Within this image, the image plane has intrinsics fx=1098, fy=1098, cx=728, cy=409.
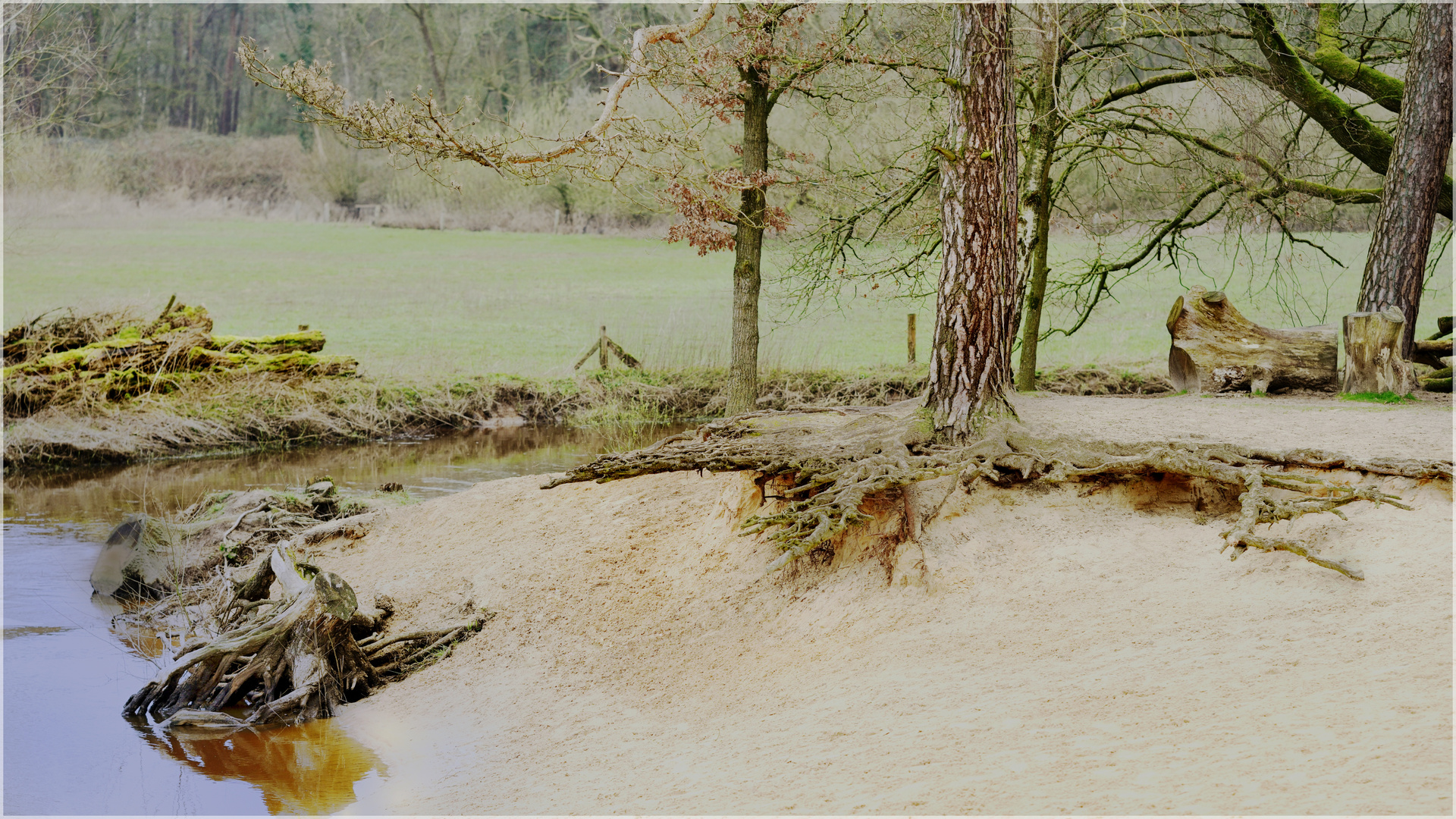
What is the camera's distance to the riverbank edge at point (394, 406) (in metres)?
16.3

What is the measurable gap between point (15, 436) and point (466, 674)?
11.5 metres

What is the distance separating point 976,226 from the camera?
26.0 ft

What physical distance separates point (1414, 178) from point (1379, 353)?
1.97 meters

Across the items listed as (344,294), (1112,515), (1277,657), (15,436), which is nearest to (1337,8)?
(1112,515)

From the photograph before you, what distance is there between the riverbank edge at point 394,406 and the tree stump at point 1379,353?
A: 7343 mm

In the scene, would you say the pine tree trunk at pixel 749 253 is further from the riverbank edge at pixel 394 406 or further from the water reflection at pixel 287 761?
the water reflection at pixel 287 761

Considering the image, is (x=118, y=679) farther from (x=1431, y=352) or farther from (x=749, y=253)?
(x=1431, y=352)

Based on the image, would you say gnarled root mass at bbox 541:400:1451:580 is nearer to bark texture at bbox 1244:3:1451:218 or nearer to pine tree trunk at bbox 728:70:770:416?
pine tree trunk at bbox 728:70:770:416

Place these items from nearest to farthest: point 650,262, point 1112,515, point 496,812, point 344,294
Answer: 1. point 496,812
2. point 1112,515
3. point 344,294
4. point 650,262

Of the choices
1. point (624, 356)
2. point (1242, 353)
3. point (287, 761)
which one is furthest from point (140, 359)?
point (1242, 353)

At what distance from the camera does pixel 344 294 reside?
101ft

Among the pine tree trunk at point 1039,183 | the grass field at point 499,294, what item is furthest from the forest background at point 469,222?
the pine tree trunk at point 1039,183

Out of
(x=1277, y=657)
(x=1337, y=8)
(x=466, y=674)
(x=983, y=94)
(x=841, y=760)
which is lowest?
(x=466, y=674)

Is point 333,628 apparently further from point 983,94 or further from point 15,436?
point 15,436
